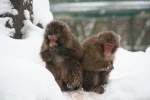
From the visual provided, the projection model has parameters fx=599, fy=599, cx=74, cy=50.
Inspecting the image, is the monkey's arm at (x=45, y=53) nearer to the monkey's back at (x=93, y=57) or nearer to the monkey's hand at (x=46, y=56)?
the monkey's hand at (x=46, y=56)

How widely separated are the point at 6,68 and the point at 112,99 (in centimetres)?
142

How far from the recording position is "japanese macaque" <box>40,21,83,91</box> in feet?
18.3

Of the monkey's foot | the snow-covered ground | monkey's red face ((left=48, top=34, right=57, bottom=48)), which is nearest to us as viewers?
the snow-covered ground

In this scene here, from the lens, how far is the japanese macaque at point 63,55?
5.57m

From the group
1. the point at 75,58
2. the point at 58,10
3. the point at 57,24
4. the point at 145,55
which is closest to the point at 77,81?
the point at 75,58

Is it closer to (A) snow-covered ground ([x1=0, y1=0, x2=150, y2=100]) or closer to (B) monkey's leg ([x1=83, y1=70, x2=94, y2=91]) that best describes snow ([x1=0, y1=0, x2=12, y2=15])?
(A) snow-covered ground ([x1=0, y1=0, x2=150, y2=100])

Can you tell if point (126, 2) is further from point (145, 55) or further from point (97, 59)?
point (97, 59)

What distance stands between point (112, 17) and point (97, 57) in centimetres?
868

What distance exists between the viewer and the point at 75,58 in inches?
228

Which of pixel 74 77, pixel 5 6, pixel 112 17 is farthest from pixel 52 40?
pixel 112 17

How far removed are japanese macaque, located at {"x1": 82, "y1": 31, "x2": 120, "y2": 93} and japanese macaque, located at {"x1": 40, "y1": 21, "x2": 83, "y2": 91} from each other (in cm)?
Result: 10

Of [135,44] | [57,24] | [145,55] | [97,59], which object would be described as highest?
[57,24]

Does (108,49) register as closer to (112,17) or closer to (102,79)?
(102,79)

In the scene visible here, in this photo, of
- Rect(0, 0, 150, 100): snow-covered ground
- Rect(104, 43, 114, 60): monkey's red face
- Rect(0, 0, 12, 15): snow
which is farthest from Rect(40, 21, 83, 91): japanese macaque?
Rect(0, 0, 12, 15): snow
